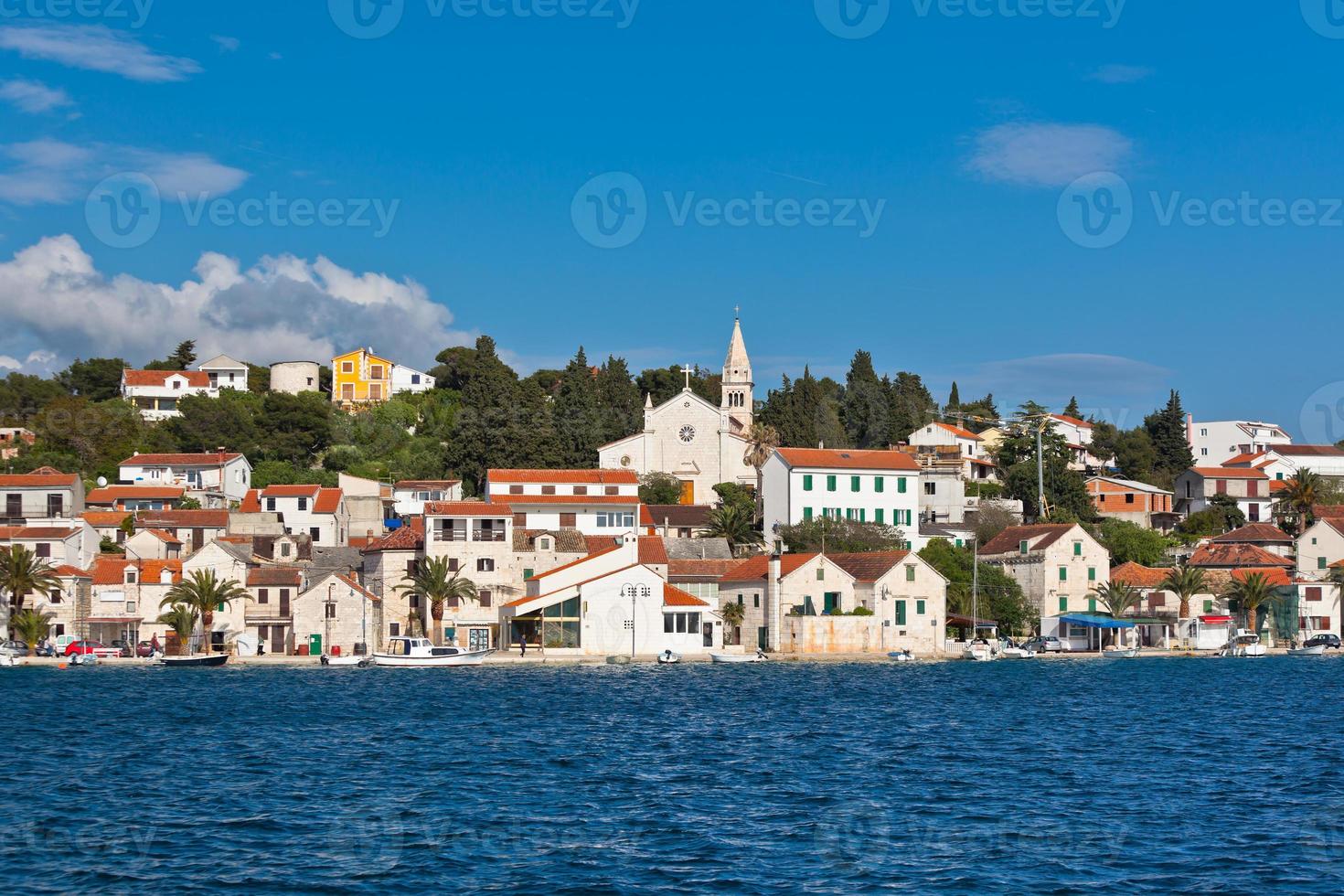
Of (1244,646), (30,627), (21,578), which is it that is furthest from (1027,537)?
(21,578)

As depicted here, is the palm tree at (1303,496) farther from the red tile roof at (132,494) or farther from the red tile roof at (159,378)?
the red tile roof at (159,378)

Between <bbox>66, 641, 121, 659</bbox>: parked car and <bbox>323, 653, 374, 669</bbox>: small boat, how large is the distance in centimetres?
1031

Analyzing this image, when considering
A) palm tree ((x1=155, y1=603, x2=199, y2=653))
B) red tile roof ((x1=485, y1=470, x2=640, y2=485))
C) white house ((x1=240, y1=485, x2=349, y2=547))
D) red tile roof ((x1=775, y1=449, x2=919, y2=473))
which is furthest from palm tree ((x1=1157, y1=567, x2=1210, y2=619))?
palm tree ((x1=155, y1=603, x2=199, y2=653))

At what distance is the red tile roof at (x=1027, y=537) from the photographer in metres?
84.9

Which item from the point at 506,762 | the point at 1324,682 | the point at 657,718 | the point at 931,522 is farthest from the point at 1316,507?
the point at 506,762

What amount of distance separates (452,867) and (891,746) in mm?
18760

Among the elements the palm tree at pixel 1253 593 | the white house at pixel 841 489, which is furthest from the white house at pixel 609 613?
the palm tree at pixel 1253 593

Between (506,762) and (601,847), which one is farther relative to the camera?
(506,762)

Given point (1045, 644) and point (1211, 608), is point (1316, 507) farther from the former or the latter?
point (1045, 644)

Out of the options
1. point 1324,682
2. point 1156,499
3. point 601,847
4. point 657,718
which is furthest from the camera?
point 1156,499

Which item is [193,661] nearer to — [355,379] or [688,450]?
[688,450]

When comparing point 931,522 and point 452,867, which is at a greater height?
point 931,522

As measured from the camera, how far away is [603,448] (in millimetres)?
107625

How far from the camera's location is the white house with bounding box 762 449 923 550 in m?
91.3
